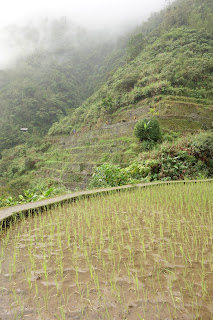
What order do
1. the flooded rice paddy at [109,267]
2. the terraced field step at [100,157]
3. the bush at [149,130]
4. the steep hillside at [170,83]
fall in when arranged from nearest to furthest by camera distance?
the flooded rice paddy at [109,267], the bush at [149,130], the terraced field step at [100,157], the steep hillside at [170,83]

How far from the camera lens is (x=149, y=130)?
11898 millimetres

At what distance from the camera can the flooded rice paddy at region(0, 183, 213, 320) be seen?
1408 mm

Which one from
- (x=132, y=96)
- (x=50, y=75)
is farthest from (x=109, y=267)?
(x=50, y=75)

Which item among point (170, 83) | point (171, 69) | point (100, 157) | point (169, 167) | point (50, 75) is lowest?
point (100, 157)

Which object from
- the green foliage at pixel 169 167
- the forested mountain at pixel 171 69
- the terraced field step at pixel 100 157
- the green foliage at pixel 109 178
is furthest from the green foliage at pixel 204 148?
the forested mountain at pixel 171 69

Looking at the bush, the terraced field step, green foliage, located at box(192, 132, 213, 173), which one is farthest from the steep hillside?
green foliage, located at box(192, 132, 213, 173)

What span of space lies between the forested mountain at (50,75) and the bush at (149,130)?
29627mm

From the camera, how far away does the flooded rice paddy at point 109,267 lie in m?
1.41

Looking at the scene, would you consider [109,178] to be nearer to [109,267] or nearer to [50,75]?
[109,267]

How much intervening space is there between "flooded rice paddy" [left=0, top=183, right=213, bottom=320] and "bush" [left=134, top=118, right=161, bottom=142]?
8.69 metres

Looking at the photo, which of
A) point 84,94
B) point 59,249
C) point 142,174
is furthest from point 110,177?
point 84,94

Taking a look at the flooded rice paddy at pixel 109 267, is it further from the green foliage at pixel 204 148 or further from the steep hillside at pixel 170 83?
the steep hillside at pixel 170 83

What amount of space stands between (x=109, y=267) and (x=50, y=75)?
191 feet

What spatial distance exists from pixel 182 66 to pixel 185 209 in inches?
750
